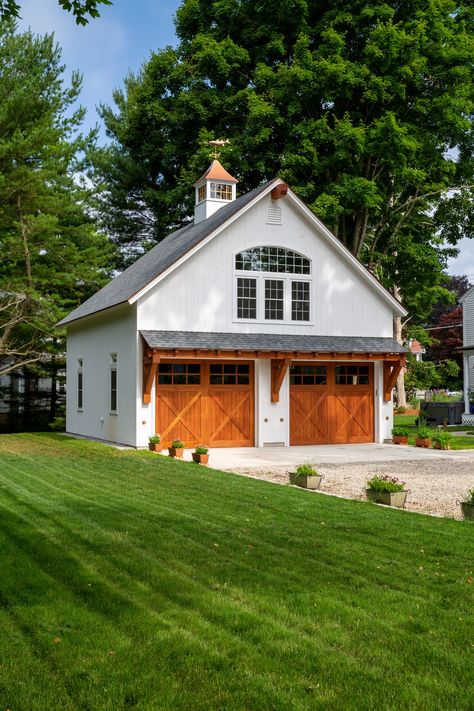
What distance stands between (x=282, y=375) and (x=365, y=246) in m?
14.3

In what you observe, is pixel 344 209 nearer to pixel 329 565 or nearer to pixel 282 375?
pixel 282 375

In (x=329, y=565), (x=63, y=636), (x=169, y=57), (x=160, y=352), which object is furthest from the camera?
(x=169, y=57)

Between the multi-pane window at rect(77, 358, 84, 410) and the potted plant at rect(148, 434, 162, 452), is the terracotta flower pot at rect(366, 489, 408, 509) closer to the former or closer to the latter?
the potted plant at rect(148, 434, 162, 452)

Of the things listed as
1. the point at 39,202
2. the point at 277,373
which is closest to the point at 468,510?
the point at 277,373

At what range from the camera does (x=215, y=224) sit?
2172cm

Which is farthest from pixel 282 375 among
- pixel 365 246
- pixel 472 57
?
pixel 472 57

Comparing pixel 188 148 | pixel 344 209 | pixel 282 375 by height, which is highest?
pixel 188 148

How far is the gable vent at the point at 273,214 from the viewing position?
71.9 feet

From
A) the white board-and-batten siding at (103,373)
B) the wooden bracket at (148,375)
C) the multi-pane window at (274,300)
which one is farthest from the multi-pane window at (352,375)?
the white board-and-batten siding at (103,373)

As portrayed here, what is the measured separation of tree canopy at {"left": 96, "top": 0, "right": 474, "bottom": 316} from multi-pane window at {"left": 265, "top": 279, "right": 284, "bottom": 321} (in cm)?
677

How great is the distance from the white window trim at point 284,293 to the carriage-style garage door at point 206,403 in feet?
4.66

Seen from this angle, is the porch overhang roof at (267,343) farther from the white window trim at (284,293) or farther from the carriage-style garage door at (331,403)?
the carriage-style garage door at (331,403)

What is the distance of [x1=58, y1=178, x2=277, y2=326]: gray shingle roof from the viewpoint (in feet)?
68.5

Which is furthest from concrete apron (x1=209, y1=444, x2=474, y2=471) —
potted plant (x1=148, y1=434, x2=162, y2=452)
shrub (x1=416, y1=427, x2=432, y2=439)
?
potted plant (x1=148, y1=434, x2=162, y2=452)
